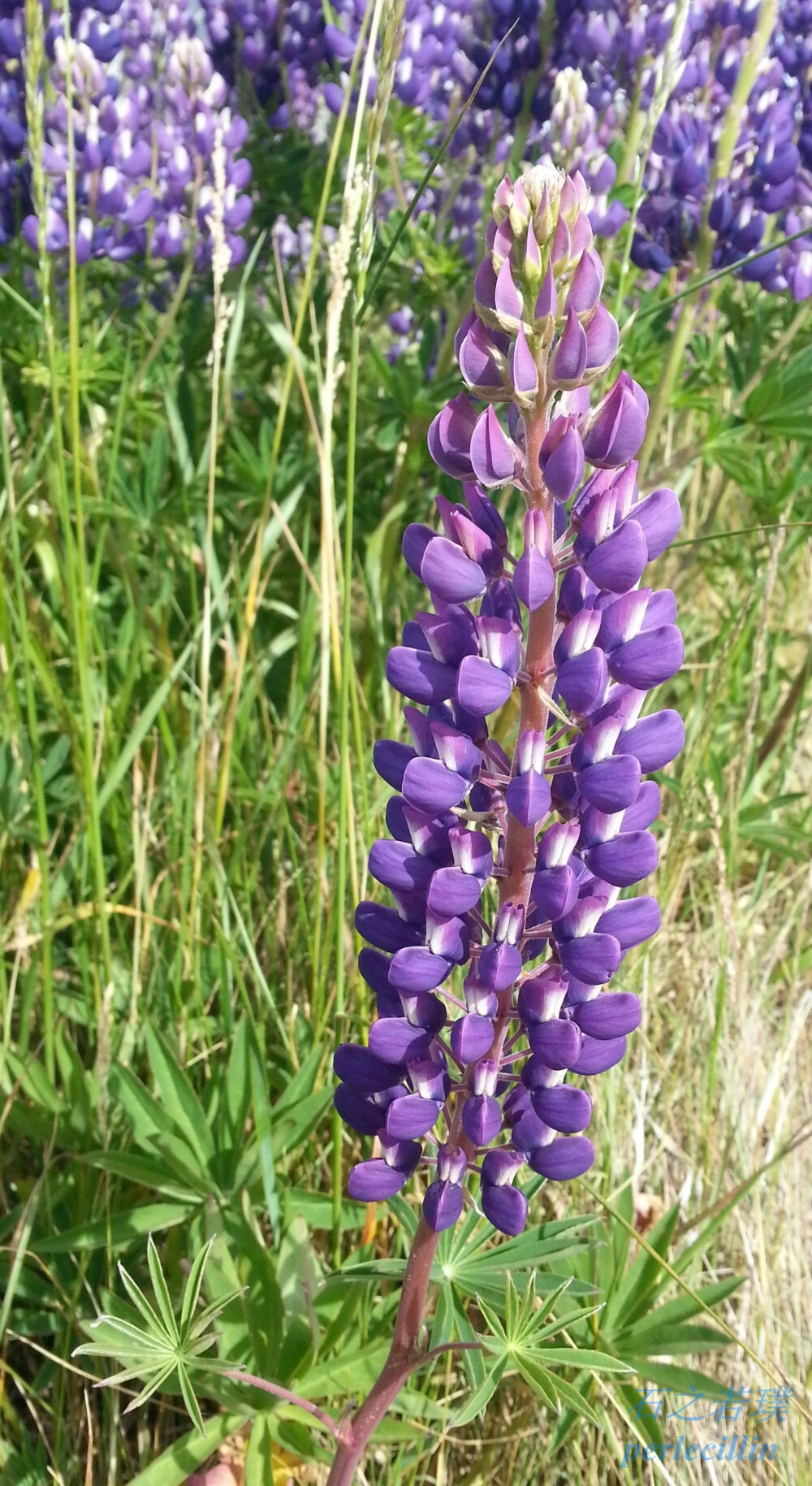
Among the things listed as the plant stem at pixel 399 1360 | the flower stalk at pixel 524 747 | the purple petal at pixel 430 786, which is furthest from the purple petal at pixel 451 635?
the plant stem at pixel 399 1360

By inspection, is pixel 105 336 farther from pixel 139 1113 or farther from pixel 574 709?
pixel 574 709

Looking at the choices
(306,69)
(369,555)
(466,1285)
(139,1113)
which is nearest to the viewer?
(466,1285)

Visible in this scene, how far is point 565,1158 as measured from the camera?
1190 millimetres

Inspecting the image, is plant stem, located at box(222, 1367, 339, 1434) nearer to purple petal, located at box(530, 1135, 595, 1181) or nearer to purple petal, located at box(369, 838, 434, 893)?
purple petal, located at box(530, 1135, 595, 1181)

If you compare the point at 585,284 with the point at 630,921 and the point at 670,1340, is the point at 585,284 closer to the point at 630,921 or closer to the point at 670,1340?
the point at 630,921

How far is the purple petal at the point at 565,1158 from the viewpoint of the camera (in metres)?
1.19

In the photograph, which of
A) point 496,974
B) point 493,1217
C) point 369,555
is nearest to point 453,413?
point 496,974

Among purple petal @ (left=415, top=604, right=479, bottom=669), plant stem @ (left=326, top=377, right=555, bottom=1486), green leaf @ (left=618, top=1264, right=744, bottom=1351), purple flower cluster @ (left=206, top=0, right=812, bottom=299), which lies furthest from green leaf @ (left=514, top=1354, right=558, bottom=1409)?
purple flower cluster @ (left=206, top=0, right=812, bottom=299)

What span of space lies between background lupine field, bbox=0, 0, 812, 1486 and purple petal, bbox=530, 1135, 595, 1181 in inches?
3.3

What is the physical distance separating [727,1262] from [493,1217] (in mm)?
896

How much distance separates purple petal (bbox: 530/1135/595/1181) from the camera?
1188mm

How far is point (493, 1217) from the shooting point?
1212 millimetres

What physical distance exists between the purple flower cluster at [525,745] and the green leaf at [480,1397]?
125 millimetres

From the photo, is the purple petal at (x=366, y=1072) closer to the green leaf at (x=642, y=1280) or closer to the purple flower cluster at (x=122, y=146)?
the green leaf at (x=642, y=1280)
